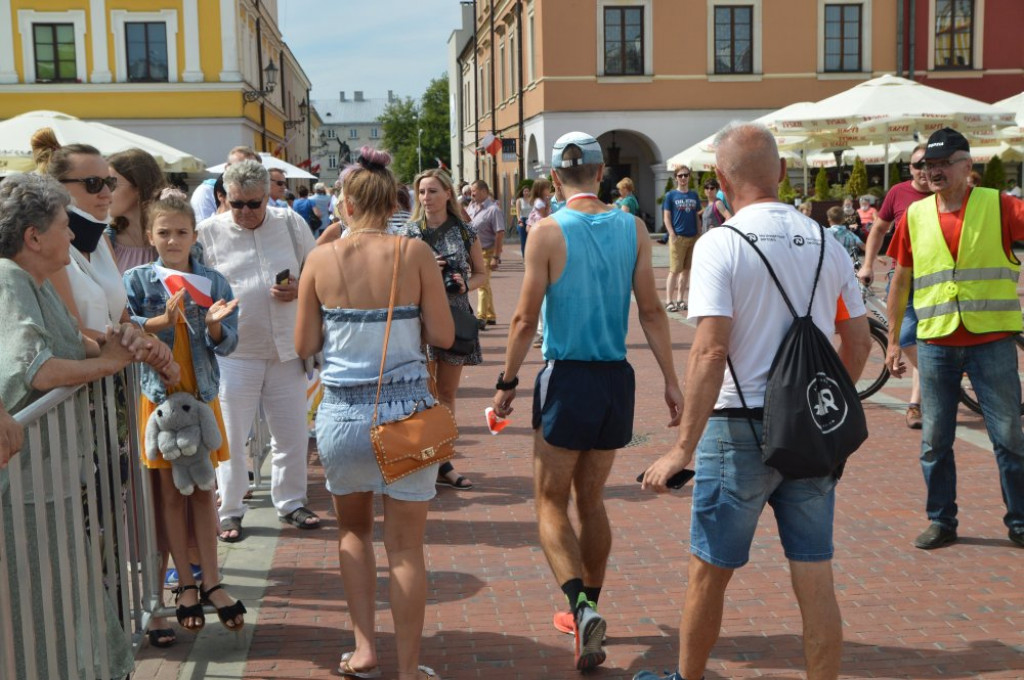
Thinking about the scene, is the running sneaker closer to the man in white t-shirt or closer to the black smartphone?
the man in white t-shirt

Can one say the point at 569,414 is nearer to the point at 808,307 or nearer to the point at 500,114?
the point at 808,307

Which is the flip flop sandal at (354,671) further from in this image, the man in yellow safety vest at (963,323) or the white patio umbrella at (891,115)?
the white patio umbrella at (891,115)

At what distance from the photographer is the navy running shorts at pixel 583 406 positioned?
4531 millimetres

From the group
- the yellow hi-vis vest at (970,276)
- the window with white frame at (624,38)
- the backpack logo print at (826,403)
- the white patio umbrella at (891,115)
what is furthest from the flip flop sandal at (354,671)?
the window with white frame at (624,38)

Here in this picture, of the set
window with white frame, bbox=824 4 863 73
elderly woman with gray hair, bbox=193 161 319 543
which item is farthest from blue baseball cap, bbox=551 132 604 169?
window with white frame, bbox=824 4 863 73

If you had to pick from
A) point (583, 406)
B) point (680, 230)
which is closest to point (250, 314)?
point (583, 406)

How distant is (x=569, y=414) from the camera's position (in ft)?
14.9

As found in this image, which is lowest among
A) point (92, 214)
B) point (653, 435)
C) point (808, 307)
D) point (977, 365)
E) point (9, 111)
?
point (653, 435)

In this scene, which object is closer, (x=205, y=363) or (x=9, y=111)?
(x=205, y=363)

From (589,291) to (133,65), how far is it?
1479 inches

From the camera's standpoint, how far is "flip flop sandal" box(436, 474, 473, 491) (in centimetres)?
739

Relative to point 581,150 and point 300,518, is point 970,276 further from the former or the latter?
point 300,518

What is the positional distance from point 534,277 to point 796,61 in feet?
111

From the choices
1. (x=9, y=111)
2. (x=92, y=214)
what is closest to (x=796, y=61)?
(x=9, y=111)
